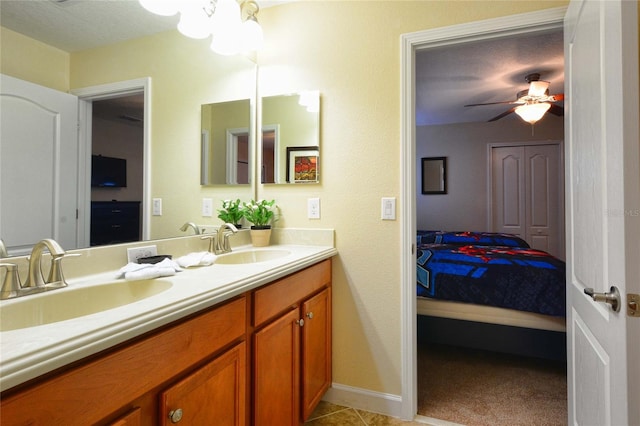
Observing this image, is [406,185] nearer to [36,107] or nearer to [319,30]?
[319,30]

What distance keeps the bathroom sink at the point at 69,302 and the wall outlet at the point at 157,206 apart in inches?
17.6

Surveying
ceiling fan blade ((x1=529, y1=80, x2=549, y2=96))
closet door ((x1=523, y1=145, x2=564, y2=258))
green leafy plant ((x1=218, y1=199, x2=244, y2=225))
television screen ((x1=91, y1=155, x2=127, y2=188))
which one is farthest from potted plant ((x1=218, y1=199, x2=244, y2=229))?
closet door ((x1=523, y1=145, x2=564, y2=258))

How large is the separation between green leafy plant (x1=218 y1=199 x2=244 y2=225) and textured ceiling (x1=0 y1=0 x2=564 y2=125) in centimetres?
91

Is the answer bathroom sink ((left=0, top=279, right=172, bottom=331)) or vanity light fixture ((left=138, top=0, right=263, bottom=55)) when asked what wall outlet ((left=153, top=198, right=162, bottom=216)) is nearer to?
bathroom sink ((left=0, top=279, right=172, bottom=331))

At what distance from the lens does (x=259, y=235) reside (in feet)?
6.53

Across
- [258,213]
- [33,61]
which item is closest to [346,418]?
Result: [258,213]

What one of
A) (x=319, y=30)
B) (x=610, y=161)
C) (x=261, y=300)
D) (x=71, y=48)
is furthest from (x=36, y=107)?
(x=610, y=161)

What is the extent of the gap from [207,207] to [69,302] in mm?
925

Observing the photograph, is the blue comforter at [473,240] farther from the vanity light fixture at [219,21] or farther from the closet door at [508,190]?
the vanity light fixture at [219,21]

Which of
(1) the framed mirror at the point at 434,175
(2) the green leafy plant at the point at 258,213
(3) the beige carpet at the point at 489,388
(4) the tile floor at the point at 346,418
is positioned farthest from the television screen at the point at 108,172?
(1) the framed mirror at the point at 434,175

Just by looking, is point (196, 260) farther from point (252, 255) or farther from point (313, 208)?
point (313, 208)

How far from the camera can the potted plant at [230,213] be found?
1.94m

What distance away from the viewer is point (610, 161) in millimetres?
913

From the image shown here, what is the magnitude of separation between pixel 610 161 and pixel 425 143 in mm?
4595
